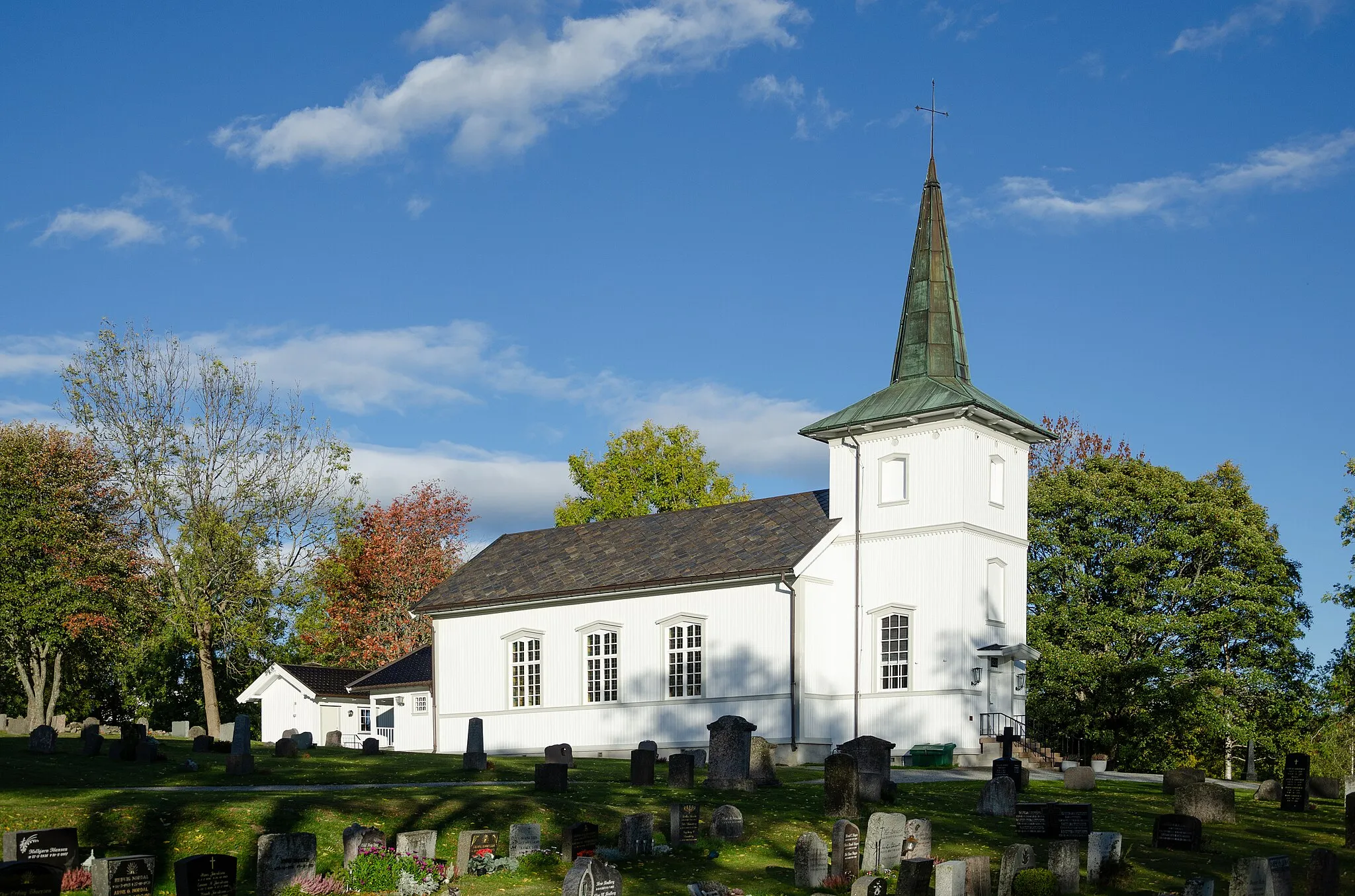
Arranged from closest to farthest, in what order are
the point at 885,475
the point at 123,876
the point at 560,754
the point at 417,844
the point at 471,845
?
Answer: the point at 123,876
the point at 417,844
the point at 471,845
the point at 560,754
the point at 885,475

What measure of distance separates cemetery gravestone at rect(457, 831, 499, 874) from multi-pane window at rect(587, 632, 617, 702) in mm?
19894

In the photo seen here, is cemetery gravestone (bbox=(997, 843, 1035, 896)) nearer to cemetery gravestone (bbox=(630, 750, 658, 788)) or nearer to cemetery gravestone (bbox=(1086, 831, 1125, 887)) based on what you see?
cemetery gravestone (bbox=(1086, 831, 1125, 887))

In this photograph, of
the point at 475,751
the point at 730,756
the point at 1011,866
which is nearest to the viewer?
the point at 1011,866

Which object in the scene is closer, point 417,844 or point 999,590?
point 417,844

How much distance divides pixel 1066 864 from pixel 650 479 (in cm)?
4353

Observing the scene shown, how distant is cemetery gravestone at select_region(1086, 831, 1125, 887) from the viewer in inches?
722

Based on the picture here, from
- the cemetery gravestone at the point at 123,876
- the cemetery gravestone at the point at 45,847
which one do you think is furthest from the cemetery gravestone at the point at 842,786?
the cemetery gravestone at the point at 45,847

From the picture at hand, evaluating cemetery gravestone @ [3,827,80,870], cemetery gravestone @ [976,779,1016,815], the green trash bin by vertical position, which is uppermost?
cemetery gravestone @ [3,827,80,870]

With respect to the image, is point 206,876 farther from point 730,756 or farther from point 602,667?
point 602,667

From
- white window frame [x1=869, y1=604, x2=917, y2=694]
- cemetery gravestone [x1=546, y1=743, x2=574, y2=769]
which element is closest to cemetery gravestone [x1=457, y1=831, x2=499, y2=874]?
cemetery gravestone [x1=546, y1=743, x2=574, y2=769]

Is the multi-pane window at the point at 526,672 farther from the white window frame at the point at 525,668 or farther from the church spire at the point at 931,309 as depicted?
the church spire at the point at 931,309

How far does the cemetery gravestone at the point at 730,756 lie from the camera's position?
26.1 m

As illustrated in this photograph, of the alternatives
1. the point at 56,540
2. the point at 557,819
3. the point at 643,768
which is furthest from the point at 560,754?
the point at 56,540

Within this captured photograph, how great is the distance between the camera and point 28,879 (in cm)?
1412
